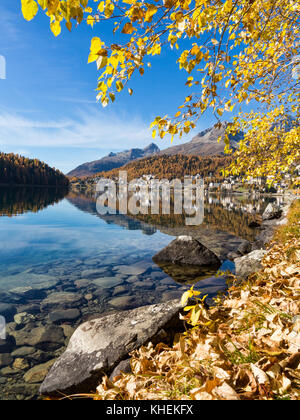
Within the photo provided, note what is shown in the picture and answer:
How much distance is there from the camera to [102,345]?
14.8ft

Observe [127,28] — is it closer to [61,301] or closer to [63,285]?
[61,301]

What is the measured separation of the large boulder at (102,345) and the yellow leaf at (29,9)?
16.8 ft

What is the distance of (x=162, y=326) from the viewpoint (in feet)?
15.1

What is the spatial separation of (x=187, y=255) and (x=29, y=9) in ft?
43.0

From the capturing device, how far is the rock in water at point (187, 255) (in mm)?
13727

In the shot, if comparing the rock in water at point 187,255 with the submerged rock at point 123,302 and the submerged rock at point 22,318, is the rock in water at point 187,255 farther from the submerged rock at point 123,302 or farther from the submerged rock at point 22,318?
the submerged rock at point 22,318

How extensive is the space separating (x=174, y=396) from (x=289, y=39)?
1049cm

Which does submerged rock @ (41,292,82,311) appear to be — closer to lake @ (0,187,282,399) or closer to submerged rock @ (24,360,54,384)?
lake @ (0,187,282,399)

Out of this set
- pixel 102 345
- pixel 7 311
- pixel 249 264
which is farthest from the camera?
pixel 249 264

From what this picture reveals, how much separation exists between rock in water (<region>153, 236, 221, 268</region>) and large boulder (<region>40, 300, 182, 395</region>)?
8.93 meters

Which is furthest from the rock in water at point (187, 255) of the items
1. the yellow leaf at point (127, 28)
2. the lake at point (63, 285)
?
the yellow leaf at point (127, 28)

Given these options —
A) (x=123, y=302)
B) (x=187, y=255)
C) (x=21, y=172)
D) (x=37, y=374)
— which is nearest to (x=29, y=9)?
(x=37, y=374)

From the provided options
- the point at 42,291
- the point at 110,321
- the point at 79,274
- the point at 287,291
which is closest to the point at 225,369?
the point at 287,291
